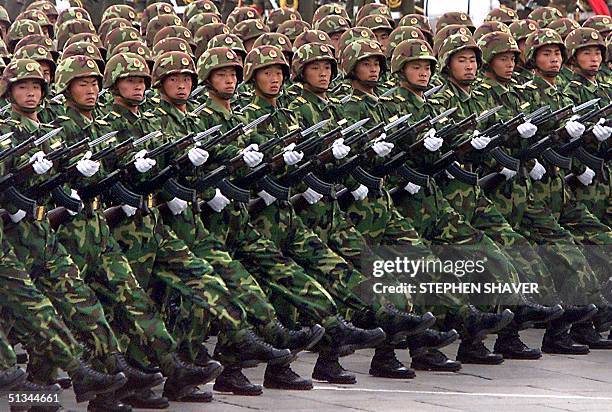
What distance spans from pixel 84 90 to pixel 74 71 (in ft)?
0.44

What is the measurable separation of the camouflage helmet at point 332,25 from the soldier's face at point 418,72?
283 centimetres

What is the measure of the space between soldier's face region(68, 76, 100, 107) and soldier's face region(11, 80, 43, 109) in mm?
410

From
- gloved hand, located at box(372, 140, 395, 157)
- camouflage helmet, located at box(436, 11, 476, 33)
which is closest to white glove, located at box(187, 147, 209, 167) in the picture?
gloved hand, located at box(372, 140, 395, 157)

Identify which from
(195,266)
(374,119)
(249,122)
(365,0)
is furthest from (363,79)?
(365,0)

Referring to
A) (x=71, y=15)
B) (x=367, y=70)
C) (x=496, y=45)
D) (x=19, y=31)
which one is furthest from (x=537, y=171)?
(x=71, y=15)

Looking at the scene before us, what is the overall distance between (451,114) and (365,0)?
7196mm

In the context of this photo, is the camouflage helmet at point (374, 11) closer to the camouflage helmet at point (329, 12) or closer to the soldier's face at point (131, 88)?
the camouflage helmet at point (329, 12)

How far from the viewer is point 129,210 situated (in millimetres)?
12477

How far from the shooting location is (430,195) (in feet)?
47.4

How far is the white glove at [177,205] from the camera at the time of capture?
41.6 ft

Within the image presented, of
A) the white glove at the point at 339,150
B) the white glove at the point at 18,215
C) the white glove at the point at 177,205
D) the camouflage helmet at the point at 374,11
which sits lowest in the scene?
the white glove at the point at 18,215

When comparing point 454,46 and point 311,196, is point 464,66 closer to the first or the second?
point 454,46

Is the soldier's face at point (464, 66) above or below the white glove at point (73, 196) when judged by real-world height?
above

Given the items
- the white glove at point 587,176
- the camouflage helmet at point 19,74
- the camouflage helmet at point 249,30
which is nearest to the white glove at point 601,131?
the white glove at point 587,176
